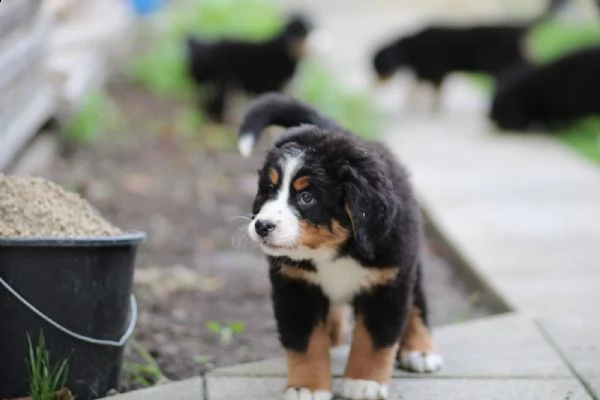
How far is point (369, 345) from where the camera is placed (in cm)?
350

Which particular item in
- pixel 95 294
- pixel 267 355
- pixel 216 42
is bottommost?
pixel 267 355

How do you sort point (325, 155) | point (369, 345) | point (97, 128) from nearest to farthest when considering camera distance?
1. point (325, 155)
2. point (369, 345)
3. point (97, 128)

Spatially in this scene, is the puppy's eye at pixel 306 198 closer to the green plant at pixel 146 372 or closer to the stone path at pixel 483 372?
the stone path at pixel 483 372

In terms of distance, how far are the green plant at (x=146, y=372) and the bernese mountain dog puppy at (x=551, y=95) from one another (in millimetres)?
5620

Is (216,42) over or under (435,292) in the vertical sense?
over

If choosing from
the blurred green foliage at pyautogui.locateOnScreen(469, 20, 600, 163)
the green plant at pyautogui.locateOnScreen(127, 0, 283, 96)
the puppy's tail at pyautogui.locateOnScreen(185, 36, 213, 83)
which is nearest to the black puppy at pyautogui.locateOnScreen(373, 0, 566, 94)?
the blurred green foliage at pyautogui.locateOnScreen(469, 20, 600, 163)

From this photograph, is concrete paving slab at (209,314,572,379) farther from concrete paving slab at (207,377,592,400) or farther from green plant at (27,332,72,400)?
green plant at (27,332,72,400)

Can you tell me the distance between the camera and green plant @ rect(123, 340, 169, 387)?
12.8 feet

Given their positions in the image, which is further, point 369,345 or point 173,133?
point 173,133

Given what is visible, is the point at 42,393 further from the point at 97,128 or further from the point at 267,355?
the point at 97,128

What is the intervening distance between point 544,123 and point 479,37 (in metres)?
1.50

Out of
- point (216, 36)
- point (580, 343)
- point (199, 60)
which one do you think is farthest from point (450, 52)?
point (580, 343)

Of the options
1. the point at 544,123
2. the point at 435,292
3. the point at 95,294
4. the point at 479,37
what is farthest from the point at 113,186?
the point at 479,37

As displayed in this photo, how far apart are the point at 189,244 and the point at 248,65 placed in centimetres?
332
